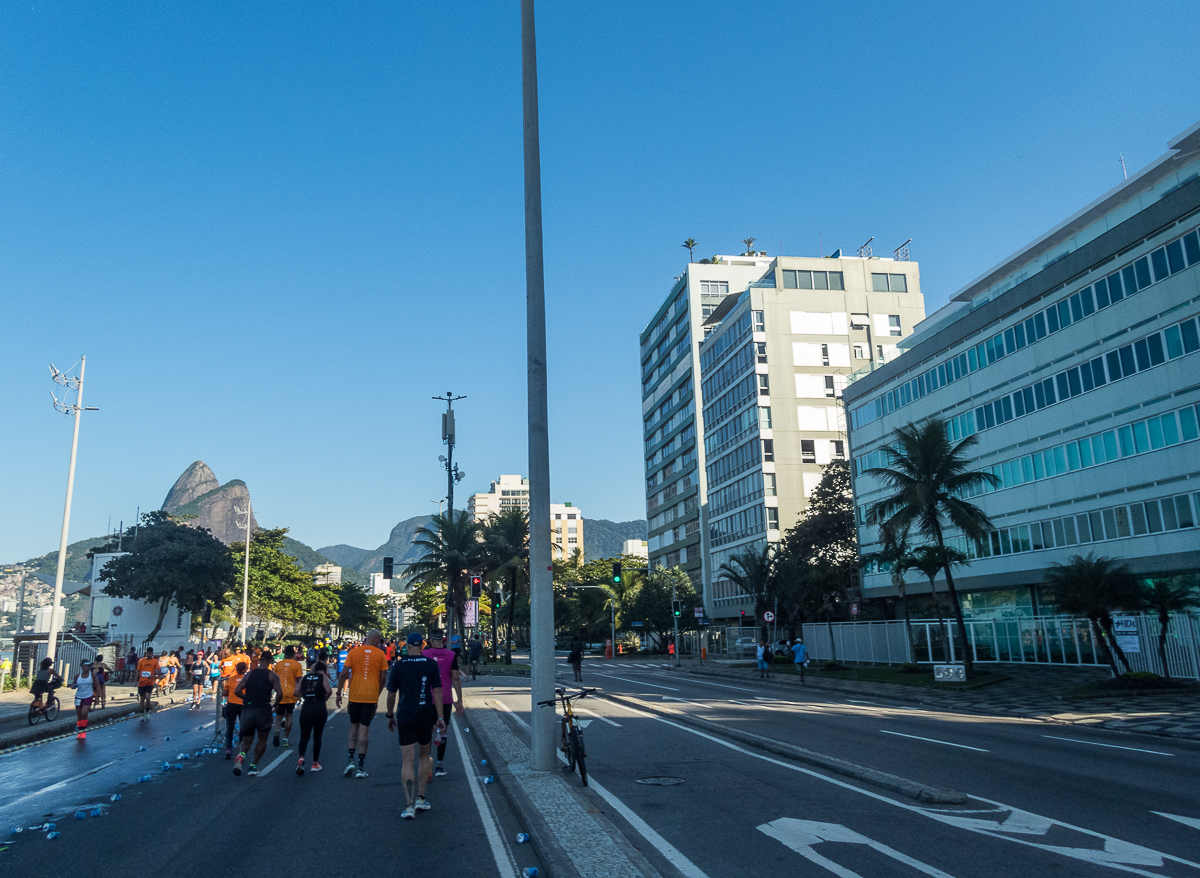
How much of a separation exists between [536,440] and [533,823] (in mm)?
4963

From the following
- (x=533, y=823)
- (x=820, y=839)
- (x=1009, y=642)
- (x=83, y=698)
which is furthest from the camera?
(x=1009, y=642)

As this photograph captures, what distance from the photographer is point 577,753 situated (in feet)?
33.2

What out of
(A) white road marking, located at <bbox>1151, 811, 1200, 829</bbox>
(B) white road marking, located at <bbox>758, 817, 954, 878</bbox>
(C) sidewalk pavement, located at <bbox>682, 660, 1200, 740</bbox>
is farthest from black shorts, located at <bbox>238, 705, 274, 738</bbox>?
(C) sidewalk pavement, located at <bbox>682, 660, 1200, 740</bbox>

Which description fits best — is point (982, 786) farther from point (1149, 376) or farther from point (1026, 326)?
point (1026, 326)

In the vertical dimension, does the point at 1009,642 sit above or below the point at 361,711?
below

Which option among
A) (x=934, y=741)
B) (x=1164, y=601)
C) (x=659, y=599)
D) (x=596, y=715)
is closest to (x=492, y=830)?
(x=934, y=741)

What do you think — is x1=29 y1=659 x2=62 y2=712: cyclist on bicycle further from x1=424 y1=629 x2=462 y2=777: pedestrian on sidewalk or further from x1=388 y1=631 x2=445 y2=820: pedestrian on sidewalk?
x1=388 y1=631 x2=445 y2=820: pedestrian on sidewalk

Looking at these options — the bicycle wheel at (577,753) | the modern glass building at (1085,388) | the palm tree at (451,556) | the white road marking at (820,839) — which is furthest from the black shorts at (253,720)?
the palm tree at (451,556)

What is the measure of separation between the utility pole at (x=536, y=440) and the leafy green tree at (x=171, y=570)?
45.1 metres

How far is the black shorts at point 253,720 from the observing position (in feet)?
38.4

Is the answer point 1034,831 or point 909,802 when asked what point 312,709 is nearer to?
A: point 909,802

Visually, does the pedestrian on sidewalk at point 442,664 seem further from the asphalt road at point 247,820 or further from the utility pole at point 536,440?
the utility pole at point 536,440

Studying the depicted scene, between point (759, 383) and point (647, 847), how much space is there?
6278cm

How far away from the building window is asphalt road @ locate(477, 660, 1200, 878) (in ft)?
200
